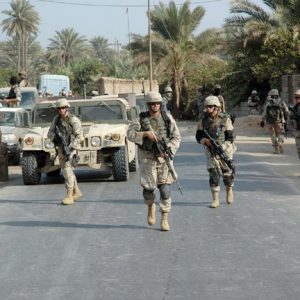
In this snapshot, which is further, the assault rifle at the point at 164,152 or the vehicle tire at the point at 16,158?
the vehicle tire at the point at 16,158

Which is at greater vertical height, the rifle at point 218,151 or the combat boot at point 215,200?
the rifle at point 218,151

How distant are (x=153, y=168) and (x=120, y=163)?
177 inches

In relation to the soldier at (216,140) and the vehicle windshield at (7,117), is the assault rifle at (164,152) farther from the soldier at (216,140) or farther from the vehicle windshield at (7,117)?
the vehicle windshield at (7,117)

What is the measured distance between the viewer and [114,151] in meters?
12.6

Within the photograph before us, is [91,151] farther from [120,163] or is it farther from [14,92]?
[14,92]

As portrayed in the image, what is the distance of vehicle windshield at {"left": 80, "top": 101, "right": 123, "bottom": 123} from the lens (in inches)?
548

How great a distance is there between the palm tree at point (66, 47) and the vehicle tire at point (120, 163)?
239 ft

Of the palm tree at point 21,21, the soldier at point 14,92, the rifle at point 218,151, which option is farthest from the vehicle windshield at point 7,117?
the palm tree at point 21,21

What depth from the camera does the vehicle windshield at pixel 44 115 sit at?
1391 cm

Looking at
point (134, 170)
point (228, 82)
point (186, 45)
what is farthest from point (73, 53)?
point (134, 170)

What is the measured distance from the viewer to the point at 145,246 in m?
7.27

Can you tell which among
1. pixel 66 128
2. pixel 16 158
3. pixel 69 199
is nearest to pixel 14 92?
pixel 16 158

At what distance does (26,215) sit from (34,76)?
269 feet

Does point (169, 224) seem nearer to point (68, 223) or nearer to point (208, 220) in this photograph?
point (208, 220)
